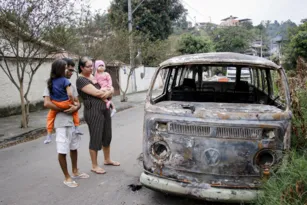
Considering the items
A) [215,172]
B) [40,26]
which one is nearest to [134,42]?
[40,26]

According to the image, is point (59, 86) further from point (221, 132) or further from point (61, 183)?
point (221, 132)

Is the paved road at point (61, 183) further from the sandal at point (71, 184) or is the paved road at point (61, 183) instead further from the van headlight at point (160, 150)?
the van headlight at point (160, 150)

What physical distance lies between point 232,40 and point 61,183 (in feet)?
168

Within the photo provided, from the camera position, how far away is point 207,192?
3289mm

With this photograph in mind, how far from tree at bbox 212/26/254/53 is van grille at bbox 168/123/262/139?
167ft

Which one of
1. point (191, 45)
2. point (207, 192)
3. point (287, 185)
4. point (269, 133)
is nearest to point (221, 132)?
point (269, 133)

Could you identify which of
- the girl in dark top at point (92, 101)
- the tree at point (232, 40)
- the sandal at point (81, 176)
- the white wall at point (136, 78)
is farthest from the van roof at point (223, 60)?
the tree at point (232, 40)

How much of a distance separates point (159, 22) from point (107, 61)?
12517mm

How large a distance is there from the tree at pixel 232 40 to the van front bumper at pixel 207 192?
5089 centimetres

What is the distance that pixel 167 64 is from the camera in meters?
4.16

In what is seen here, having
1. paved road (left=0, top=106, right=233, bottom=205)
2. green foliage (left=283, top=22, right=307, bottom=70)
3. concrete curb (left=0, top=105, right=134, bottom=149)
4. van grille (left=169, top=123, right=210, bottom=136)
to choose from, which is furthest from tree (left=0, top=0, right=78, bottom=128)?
green foliage (left=283, top=22, right=307, bottom=70)

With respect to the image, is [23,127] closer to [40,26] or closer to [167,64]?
[40,26]

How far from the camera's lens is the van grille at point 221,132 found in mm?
3234

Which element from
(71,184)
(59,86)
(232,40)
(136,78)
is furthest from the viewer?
(232,40)
